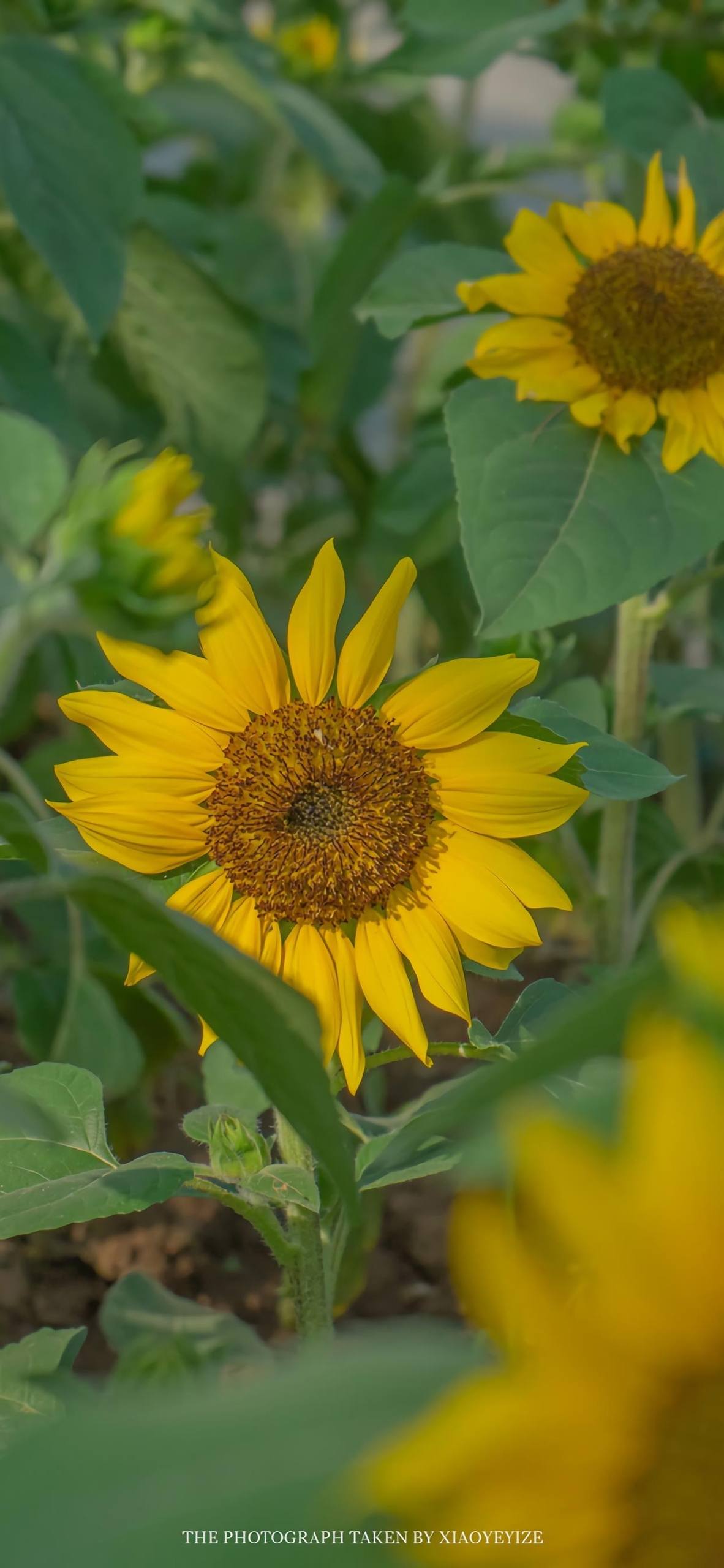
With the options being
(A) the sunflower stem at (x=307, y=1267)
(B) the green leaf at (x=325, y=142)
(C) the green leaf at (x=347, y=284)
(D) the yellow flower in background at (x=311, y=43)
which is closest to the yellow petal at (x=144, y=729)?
(A) the sunflower stem at (x=307, y=1267)

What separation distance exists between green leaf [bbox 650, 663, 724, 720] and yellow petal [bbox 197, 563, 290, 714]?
24cm

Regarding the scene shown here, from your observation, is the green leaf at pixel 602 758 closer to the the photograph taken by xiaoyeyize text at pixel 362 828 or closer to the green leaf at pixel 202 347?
the the photograph taken by xiaoyeyize text at pixel 362 828

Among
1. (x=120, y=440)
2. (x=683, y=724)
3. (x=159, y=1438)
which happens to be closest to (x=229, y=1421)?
(x=159, y=1438)

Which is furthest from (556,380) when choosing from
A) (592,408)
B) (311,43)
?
(311,43)

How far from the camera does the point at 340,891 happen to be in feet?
1.36

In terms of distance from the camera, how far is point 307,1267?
0.44 metres

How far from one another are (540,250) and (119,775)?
267 mm

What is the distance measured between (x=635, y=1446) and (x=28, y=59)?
706 mm

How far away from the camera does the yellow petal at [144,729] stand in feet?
1.32

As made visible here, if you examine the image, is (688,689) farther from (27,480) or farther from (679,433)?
(27,480)

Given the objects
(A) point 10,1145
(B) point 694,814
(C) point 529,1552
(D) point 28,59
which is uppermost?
(D) point 28,59

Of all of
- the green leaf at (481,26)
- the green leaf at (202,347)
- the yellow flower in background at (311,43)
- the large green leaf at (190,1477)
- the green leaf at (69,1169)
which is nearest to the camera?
the large green leaf at (190,1477)

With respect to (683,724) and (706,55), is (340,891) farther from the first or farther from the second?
(706,55)

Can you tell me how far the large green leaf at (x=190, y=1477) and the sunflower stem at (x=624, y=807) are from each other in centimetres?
43
